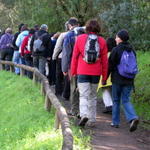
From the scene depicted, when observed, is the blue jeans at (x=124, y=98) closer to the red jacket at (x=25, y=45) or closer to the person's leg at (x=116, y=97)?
the person's leg at (x=116, y=97)

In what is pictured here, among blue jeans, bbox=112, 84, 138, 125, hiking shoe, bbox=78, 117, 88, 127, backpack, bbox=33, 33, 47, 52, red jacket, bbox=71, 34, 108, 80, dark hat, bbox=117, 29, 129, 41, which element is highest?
dark hat, bbox=117, 29, 129, 41

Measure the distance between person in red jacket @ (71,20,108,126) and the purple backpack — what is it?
339 mm

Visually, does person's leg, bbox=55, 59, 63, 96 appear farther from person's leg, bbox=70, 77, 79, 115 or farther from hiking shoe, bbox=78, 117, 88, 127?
hiking shoe, bbox=78, 117, 88, 127

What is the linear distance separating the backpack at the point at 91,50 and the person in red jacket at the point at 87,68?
0.05 m

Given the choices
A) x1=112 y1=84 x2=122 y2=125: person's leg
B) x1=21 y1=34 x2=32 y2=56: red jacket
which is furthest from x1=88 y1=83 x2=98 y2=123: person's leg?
x1=21 y1=34 x2=32 y2=56: red jacket

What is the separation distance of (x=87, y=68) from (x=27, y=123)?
2.06 m

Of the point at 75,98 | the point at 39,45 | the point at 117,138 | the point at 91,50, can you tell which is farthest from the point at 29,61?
the point at 117,138

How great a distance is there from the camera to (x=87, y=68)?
27.5 feet

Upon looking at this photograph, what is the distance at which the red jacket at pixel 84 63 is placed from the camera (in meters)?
8.36

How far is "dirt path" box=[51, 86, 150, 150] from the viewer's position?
7778 millimetres

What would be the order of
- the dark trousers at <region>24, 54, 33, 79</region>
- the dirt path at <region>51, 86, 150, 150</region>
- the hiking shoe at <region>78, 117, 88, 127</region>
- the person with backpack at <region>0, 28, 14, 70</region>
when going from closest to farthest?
the dirt path at <region>51, 86, 150, 150</region> < the hiking shoe at <region>78, 117, 88, 127</region> < the dark trousers at <region>24, 54, 33, 79</region> < the person with backpack at <region>0, 28, 14, 70</region>

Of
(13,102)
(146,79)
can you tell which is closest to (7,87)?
(13,102)

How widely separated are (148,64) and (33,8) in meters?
10.4

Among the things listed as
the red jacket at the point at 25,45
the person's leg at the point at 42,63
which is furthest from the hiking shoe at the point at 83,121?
the red jacket at the point at 25,45
